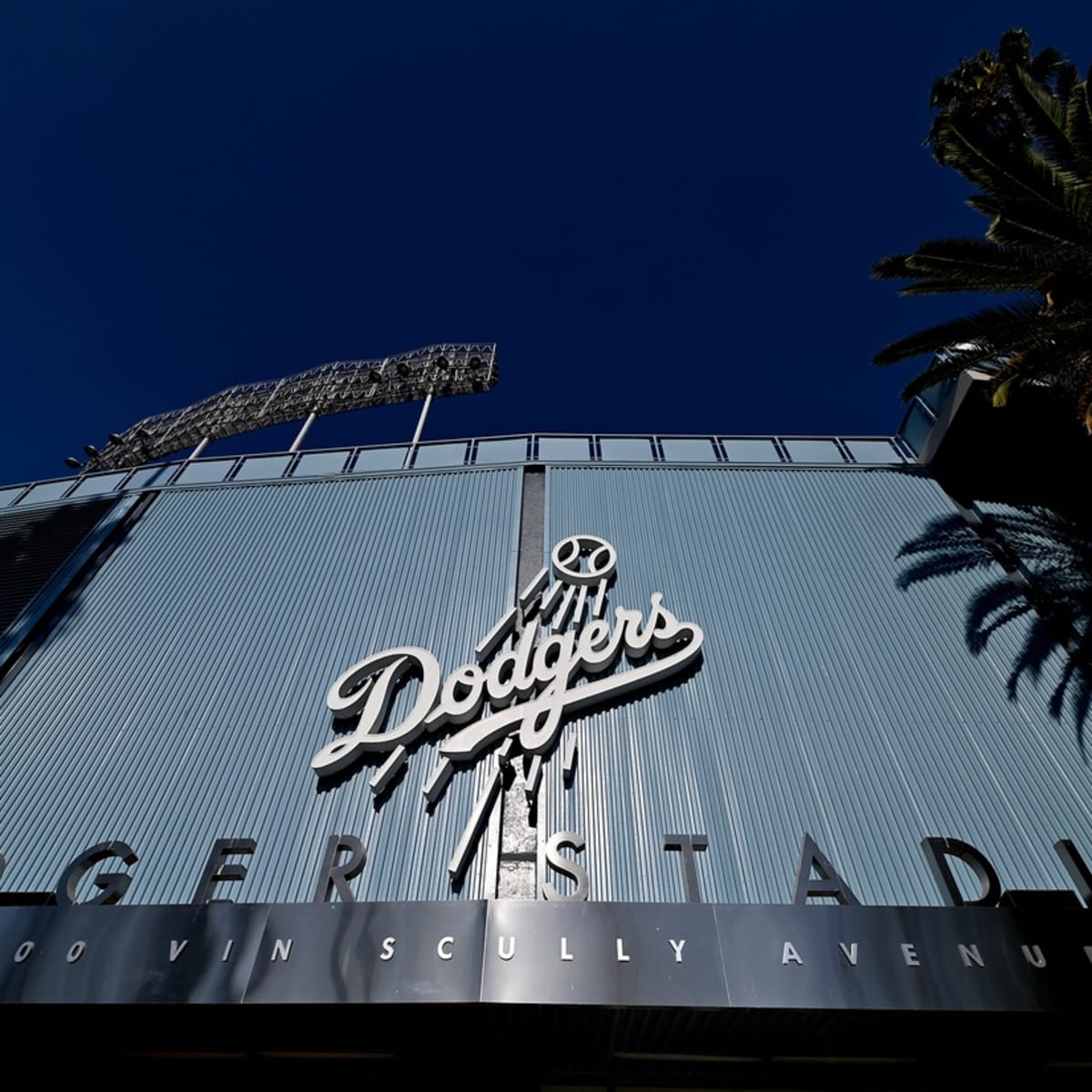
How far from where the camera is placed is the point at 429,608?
13.5m

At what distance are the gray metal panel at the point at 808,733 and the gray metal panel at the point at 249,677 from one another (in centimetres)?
229

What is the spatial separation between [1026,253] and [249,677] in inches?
659

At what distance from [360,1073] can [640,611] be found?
8.19 meters

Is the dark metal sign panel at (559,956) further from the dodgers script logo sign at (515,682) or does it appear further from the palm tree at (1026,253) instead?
the palm tree at (1026,253)

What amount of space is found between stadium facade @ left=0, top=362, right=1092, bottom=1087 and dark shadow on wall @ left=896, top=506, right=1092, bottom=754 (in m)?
0.22

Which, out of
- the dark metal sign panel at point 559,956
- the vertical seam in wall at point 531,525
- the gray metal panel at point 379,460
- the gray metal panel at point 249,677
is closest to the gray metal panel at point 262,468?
the gray metal panel at point 249,677

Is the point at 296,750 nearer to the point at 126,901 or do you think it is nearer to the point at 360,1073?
the point at 126,901

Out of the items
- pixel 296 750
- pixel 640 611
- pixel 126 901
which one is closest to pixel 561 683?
pixel 640 611

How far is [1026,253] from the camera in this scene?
12.9 m

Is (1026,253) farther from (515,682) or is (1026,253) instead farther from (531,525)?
(515,682)

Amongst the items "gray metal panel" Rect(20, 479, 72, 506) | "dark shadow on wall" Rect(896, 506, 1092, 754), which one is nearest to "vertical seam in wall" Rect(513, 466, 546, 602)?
"dark shadow on wall" Rect(896, 506, 1092, 754)

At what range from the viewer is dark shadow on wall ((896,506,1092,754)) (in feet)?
40.0

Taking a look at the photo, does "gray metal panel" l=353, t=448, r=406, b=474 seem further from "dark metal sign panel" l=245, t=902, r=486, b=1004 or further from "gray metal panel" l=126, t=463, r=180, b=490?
"dark metal sign panel" l=245, t=902, r=486, b=1004

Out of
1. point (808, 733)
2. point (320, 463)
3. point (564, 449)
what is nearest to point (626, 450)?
point (564, 449)
